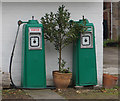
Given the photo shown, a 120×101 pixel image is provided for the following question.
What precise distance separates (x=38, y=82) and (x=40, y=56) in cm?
61

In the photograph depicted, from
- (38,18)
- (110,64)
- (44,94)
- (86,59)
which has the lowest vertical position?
(44,94)

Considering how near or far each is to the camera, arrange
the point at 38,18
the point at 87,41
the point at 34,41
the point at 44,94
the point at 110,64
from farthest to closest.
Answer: the point at 110,64
the point at 38,18
the point at 87,41
the point at 34,41
the point at 44,94

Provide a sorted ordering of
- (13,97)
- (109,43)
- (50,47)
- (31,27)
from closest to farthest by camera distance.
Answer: (13,97) < (31,27) < (50,47) < (109,43)

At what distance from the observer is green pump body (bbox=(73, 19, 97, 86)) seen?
6.40 meters

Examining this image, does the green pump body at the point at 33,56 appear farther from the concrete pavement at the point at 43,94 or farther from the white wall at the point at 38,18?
the white wall at the point at 38,18

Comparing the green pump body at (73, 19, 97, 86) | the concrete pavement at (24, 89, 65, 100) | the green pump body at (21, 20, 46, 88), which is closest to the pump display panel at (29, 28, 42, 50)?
the green pump body at (21, 20, 46, 88)

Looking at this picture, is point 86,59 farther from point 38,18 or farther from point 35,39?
point 38,18

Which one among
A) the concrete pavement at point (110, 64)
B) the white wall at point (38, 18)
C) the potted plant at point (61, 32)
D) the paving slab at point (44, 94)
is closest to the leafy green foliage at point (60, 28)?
the potted plant at point (61, 32)

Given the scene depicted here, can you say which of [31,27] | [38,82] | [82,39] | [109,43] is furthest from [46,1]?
[109,43]

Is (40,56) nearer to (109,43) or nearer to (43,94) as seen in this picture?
Result: (43,94)

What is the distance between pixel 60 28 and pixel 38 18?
2.39ft

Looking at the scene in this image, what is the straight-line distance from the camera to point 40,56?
20.7 ft

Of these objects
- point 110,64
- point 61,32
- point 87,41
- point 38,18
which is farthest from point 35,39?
point 110,64

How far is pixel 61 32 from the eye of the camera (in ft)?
20.8
